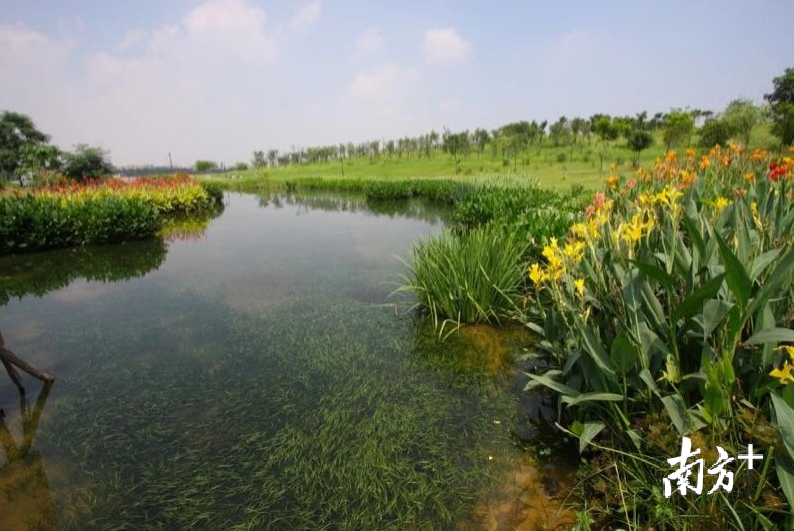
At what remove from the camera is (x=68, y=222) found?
1021cm

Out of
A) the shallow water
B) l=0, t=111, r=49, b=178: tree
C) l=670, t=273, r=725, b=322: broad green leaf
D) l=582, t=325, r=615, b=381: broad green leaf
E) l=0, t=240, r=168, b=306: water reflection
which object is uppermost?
l=0, t=111, r=49, b=178: tree

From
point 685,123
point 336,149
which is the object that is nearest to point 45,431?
point 685,123

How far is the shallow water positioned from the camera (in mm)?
2414

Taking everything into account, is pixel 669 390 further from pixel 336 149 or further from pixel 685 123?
pixel 336 149

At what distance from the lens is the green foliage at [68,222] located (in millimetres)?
9461

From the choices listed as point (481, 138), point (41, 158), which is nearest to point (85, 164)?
point (41, 158)

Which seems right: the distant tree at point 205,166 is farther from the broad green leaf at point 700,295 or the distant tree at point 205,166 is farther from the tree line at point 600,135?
the broad green leaf at point 700,295

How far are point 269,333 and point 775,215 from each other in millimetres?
5017

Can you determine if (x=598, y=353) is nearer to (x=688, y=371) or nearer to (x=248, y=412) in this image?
(x=688, y=371)

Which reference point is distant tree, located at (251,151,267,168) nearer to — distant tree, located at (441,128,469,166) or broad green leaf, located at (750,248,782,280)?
distant tree, located at (441,128,469,166)

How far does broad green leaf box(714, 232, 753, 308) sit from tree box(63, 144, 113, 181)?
29039 millimetres

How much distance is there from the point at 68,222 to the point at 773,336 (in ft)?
43.9

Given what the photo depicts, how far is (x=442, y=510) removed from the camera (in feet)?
7.65

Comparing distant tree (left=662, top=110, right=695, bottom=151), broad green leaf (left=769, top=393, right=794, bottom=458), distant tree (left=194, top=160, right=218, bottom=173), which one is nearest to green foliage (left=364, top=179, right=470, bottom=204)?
distant tree (left=662, top=110, right=695, bottom=151)
